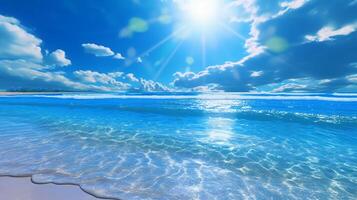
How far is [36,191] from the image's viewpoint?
378 centimetres

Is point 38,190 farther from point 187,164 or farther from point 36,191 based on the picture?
point 187,164

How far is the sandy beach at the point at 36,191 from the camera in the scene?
356 cm

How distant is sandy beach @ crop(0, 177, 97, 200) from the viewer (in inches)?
140

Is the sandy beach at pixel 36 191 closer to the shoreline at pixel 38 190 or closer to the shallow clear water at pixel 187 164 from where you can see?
the shoreline at pixel 38 190

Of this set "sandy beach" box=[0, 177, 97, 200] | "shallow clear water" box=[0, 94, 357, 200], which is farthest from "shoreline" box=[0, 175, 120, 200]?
"shallow clear water" box=[0, 94, 357, 200]

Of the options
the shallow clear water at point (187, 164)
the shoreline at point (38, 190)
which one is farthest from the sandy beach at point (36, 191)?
the shallow clear water at point (187, 164)

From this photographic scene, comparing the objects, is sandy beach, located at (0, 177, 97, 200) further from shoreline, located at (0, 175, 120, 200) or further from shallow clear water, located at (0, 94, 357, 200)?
shallow clear water, located at (0, 94, 357, 200)

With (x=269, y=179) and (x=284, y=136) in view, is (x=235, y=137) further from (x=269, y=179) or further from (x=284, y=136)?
(x=269, y=179)

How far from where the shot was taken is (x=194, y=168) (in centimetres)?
538

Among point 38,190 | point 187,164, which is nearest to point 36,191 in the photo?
point 38,190

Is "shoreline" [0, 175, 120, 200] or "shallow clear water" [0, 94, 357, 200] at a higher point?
"shoreline" [0, 175, 120, 200]

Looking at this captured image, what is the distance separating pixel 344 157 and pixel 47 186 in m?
8.84

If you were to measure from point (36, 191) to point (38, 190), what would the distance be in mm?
53

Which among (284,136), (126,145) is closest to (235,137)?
(284,136)
